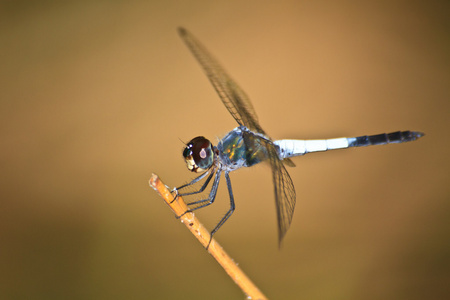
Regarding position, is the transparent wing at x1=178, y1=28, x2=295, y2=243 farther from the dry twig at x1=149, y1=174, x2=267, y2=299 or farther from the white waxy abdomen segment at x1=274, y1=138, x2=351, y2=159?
the dry twig at x1=149, y1=174, x2=267, y2=299

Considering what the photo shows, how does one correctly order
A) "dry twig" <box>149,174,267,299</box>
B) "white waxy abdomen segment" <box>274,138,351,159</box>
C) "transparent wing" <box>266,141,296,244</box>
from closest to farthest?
"dry twig" <box>149,174,267,299</box> → "transparent wing" <box>266,141,296,244</box> → "white waxy abdomen segment" <box>274,138,351,159</box>

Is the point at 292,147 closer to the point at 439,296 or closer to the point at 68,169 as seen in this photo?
the point at 439,296

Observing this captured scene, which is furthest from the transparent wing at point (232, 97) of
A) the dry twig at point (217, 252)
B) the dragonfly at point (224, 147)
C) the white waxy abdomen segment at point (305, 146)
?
the dry twig at point (217, 252)

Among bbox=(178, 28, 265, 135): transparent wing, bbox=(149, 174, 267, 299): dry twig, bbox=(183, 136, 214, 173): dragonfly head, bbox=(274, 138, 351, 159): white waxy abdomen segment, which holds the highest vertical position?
bbox=(178, 28, 265, 135): transparent wing

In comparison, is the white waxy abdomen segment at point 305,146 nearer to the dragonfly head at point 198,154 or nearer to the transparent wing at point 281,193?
the transparent wing at point 281,193

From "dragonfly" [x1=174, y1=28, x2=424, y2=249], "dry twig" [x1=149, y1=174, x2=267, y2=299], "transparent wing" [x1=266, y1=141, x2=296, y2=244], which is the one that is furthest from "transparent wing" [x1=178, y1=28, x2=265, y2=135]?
"dry twig" [x1=149, y1=174, x2=267, y2=299]

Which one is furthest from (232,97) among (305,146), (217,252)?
(217,252)

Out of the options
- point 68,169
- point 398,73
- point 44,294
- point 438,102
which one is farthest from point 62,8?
point 438,102

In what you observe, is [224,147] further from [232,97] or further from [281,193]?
[281,193]
